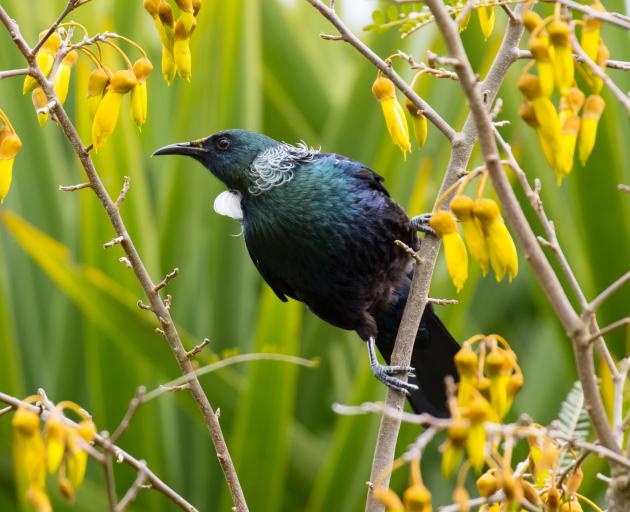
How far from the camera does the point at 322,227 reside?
92.4 inches

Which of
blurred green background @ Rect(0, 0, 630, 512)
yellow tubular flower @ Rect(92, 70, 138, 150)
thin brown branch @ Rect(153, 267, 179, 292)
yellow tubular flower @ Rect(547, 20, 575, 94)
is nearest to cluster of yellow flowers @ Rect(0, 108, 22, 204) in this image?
yellow tubular flower @ Rect(92, 70, 138, 150)

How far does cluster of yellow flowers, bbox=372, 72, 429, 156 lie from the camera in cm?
153

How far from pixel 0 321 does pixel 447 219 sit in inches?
84.8

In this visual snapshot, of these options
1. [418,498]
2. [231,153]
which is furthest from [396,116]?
[231,153]

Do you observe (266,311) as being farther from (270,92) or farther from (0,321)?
(270,92)

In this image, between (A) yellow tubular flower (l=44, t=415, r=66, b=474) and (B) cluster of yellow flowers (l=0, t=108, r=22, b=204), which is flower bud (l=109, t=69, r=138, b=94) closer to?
(B) cluster of yellow flowers (l=0, t=108, r=22, b=204)

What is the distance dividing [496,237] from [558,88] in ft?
0.61

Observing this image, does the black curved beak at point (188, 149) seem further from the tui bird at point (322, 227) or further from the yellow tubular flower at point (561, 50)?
the yellow tubular flower at point (561, 50)

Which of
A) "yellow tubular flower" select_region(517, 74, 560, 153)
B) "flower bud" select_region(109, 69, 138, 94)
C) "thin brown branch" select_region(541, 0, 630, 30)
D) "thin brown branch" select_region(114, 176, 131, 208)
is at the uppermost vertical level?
"thin brown branch" select_region(541, 0, 630, 30)

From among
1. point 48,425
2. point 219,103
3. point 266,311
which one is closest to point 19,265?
point 219,103

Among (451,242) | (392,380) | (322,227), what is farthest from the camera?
(322,227)

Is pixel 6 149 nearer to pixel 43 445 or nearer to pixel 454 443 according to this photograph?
pixel 43 445

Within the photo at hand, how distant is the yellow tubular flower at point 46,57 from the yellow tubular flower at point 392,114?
1.60 feet

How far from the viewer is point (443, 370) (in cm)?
254
